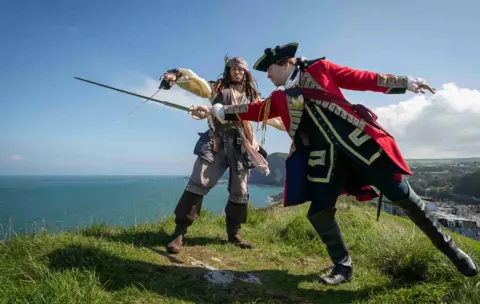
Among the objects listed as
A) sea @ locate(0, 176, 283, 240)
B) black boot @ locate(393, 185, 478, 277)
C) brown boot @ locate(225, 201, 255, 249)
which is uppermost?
black boot @ locate(393, 185, 478, 277)

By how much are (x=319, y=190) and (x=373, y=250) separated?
1.41 meters

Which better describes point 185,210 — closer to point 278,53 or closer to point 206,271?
point 206,271

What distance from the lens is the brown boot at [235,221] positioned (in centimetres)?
401

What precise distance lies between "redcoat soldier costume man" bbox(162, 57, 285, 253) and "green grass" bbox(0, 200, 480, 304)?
1.32 feet

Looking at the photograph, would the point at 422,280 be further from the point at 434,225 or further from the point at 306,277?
the point at 306,277

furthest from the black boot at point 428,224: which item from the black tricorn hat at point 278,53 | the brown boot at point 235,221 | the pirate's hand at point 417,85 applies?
the brown boot at point 235,221

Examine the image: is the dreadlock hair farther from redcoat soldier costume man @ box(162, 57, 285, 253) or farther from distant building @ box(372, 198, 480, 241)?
distant building @ box(372, 198, 480, 241)

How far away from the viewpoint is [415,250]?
9.86 feet

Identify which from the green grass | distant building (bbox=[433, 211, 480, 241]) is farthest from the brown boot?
distant building (bbox=[433, 211, 480, 241])

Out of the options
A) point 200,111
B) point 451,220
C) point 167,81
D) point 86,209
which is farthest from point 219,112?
point 86,209

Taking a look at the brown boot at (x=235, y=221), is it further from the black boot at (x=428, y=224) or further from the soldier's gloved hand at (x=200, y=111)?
the black boot at (x=428, y=224)

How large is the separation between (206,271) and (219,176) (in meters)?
1.20

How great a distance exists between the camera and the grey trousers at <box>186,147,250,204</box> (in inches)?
146

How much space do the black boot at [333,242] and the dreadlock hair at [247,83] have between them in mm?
1915
